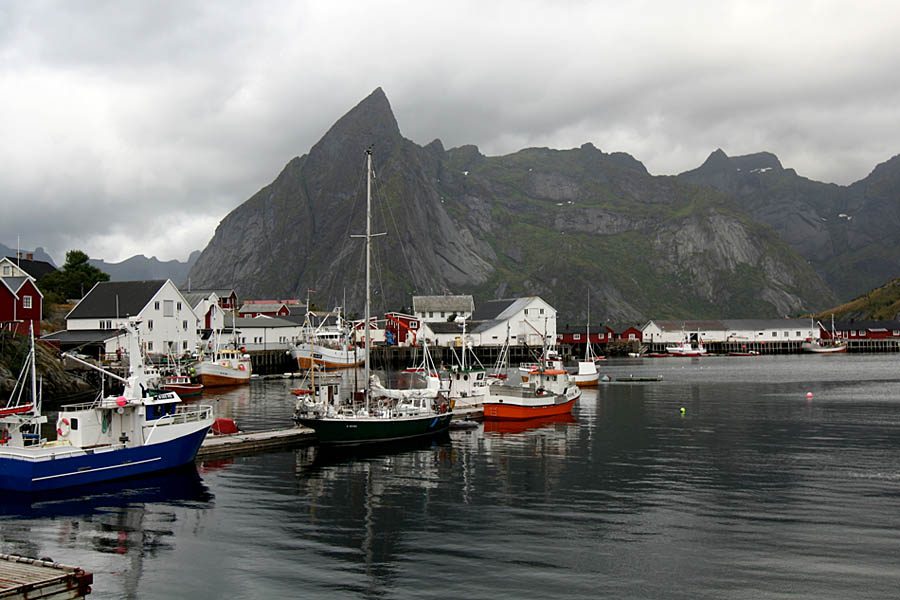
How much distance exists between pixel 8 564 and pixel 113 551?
9.88 metres

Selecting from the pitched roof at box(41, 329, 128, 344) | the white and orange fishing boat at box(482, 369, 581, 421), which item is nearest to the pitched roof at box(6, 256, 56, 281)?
the pitched roof at box(41, 329, 128, 344)

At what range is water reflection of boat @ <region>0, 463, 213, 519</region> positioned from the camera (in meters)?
26.7

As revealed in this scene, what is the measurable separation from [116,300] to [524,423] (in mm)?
57462

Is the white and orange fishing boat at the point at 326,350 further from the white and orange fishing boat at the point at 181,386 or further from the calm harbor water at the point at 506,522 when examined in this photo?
the calm harbor water at the point at 506,522

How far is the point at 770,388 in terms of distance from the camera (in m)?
76.0

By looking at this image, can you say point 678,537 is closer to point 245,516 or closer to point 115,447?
point 245,516

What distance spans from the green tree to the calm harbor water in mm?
91804

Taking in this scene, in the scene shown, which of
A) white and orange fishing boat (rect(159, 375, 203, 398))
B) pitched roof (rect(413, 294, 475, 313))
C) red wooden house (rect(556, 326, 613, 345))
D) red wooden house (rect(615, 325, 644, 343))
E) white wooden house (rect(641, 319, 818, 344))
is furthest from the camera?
white wooden house (rect(641, 319, 818, 344))

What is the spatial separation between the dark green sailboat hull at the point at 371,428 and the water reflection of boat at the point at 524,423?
6673mm

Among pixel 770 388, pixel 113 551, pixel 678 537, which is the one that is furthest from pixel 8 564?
pixel 770 388

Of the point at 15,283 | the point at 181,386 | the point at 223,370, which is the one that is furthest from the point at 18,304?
the point at 181,386

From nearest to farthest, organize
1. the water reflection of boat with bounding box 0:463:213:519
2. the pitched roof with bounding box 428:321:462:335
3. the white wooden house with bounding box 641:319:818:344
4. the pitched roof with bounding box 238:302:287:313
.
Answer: the water reflection of boat with bounding box 0:463:213:519
the pitched roof with bounding box 428:321:462:335
the pitched roof with bounding box 238:302:287:313
the white wooden house with bounding box 641:319:818:344

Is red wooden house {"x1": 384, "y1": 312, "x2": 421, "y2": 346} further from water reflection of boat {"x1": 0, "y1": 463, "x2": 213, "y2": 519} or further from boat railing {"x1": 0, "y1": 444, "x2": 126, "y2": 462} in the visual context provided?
boat railing {"x1": 0, "y1": 444, "x2": 126, "y2": 462}

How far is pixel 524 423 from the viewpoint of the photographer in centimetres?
5131
